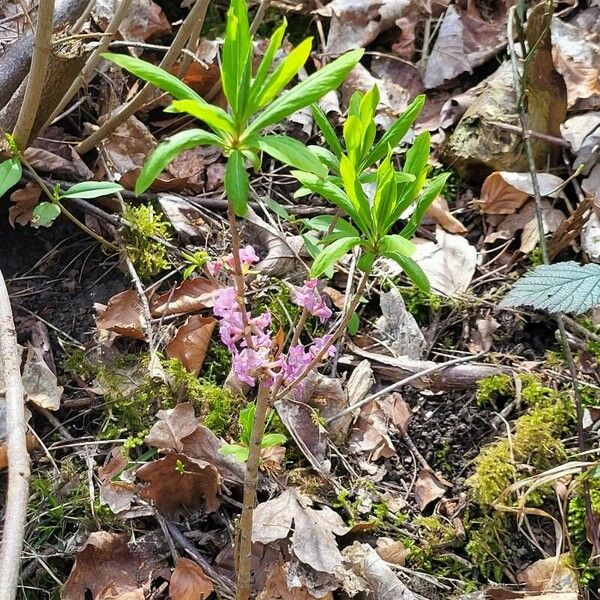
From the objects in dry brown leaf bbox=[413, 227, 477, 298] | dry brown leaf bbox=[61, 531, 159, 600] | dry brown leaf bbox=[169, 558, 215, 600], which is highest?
dry brown leaf bbox=[413, 227, 477, 298]

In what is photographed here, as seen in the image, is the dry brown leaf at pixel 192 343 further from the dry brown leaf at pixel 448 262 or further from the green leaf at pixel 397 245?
the green leaf at pixel 397 245

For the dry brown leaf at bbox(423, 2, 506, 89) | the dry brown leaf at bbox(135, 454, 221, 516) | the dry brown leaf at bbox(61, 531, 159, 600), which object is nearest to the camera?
the dry brown leaf at bbox(61, 531, 159, 600)

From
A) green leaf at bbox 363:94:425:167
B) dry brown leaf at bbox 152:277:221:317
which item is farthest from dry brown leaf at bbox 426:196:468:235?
green leaf at bbox 363:94:425:167

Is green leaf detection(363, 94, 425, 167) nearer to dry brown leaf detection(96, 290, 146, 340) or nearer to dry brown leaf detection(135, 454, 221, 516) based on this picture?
dry brown leaf detection(135, 454, 221, 516)

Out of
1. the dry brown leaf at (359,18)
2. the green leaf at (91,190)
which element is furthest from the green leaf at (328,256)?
the dry brown leaf at (359,18)

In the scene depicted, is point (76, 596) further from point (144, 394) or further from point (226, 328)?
point (226, 328)

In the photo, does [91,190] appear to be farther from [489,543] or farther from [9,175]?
[489,543]
